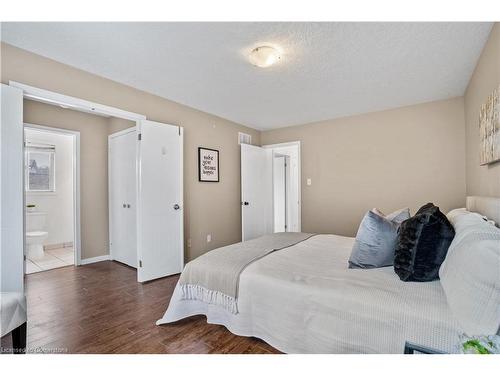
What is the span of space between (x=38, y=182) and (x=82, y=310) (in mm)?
3466

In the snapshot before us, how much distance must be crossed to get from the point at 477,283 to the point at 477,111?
2.25 m

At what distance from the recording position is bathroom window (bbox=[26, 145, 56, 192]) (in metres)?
4.57

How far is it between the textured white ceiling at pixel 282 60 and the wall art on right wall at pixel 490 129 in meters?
0.54

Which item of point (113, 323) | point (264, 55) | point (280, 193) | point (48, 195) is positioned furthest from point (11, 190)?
point (280, 193)

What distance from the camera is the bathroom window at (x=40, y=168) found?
15.0 feet

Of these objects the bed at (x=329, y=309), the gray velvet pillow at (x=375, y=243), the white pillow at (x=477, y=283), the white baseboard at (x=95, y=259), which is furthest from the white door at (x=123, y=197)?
the white pillow at (x=477, y=283)

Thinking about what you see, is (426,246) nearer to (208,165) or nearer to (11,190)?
(11,190)

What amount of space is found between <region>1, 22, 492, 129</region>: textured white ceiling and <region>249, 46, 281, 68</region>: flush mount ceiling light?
56 mm

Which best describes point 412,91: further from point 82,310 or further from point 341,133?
point 82,310

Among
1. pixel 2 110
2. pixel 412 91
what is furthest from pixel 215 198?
pixel 412 91

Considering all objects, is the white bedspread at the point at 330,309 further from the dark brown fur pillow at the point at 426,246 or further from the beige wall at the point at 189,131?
the beige wall at the point at 189,131

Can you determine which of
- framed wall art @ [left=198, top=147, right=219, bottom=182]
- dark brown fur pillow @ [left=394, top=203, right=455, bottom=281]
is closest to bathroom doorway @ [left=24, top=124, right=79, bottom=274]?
framed wall art @ [left=198, top=147, right=219, bottom=182]

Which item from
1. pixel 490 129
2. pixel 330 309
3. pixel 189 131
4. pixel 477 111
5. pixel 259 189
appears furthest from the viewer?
pixel 259 189

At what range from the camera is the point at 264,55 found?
2.21 metres
